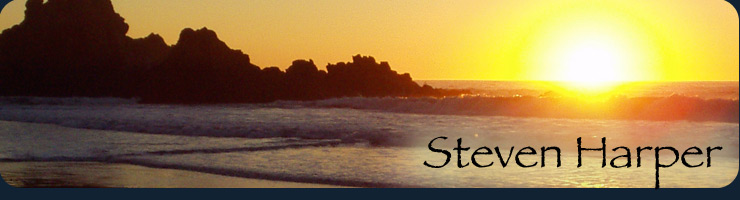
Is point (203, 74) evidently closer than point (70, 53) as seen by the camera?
Yes

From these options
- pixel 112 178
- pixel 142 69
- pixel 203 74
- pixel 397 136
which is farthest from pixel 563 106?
pixel 142 69

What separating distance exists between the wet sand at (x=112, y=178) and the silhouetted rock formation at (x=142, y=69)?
9025mm

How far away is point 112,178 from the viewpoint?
7.84 m

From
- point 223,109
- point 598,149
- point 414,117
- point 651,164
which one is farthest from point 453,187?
point 223,109

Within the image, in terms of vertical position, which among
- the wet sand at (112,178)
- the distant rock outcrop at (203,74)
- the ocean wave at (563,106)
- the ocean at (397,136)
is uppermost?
the distant rock outcrop at (203,74)

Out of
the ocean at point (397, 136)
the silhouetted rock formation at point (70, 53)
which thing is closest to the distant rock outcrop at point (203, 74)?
the silhouetted rock formation at point (70, 53)

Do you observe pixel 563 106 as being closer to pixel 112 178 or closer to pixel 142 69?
pixel 112 178

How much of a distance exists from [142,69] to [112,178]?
1900cm

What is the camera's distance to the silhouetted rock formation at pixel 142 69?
63.5 feet

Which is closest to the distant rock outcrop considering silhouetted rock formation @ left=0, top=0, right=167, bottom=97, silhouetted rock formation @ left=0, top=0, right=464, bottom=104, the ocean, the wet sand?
silhouetted rock formation @ left=0, top=0, right=464, bottom=104

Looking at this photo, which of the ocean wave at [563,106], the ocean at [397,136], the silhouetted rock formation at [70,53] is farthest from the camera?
the silhouetted rock formation at [70,53]

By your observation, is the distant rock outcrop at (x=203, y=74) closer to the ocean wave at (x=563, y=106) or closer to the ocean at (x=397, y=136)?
the ocean at (x=397, y=136)

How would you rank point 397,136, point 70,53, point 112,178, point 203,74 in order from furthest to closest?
point 70,53 → point 203,74 → point 397,136 → point 112,178

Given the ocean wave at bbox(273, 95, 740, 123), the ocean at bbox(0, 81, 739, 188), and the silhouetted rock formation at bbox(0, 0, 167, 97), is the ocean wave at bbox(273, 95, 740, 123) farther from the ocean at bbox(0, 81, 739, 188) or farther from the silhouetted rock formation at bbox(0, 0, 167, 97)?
the silhouetted rock formation at bbox(0, 0, 167, 97)
